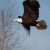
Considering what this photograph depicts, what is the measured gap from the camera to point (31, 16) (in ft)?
20.0

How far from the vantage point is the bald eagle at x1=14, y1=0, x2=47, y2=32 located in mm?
6031

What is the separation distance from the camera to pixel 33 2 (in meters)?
5.95

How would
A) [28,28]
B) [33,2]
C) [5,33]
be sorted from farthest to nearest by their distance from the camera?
[5,33], [28,28], [33,2]

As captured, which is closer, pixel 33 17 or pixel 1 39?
pixel 33 17

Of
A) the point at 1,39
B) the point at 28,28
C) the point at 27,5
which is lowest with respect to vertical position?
the point at 1,39

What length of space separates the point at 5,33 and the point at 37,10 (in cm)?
1490

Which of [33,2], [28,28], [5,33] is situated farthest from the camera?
[5,33]

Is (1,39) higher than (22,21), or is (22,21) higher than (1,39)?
(22,21)

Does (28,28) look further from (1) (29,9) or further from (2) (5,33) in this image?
(2) (5,33)

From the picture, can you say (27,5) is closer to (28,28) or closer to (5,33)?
(28,28)

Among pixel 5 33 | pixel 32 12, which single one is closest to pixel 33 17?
pixel 32 12

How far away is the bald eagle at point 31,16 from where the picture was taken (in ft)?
19.8

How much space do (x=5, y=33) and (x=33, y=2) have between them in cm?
1514

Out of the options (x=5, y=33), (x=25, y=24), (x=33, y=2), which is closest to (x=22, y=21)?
(x=25, y=24)
